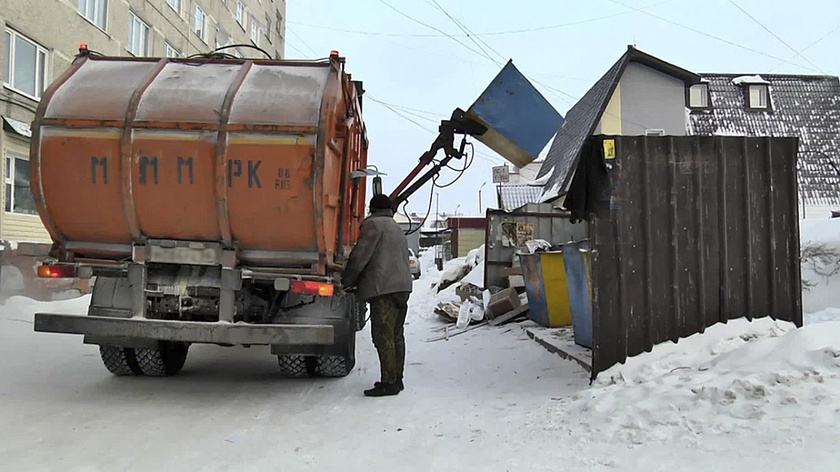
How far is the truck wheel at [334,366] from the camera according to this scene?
20.1 feet

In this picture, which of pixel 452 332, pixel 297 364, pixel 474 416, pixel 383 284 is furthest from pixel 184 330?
pixel 452 332

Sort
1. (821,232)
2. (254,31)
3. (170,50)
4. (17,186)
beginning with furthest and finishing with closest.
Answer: (254,31) → (170,50) → (17,186) → (821,232)

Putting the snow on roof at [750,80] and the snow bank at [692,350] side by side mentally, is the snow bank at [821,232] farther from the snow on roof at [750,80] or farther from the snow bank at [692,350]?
the snow on roof at [750,80]

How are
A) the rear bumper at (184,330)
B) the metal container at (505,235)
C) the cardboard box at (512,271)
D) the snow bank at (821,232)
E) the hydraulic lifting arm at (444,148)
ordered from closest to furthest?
the rear bumper at (184,330)
the hydraulic lifting arm at (444,148)
the snow bank at (821,232)
the cardboard box at (512,271)
the metal container at (505,235)

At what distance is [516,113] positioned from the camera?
24.6 ft

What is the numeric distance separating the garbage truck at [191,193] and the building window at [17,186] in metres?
10.6

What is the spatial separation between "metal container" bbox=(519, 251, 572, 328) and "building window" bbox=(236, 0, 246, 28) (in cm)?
2693

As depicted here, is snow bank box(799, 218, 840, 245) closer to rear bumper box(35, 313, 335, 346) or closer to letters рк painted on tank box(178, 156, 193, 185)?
rear bumper box(35, 313, 335, 346)

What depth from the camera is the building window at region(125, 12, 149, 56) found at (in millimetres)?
20156

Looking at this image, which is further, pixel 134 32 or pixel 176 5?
pixel 176 5

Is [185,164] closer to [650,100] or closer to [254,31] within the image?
[650,100]

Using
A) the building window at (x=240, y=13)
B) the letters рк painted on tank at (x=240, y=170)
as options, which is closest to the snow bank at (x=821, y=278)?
the letters рк painted on tank at (x=240, y=170)

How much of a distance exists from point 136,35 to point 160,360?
703 inches

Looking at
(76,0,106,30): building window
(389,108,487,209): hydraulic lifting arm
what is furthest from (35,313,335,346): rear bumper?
(76,0,106,30): building window
